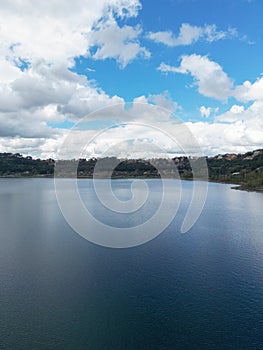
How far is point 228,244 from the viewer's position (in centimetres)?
1609

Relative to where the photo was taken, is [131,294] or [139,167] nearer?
[131,294]

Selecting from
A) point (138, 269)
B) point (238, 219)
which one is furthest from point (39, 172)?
point (138, 269)

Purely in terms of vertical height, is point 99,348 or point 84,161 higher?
point 84,161

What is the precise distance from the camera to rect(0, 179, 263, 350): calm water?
785cm

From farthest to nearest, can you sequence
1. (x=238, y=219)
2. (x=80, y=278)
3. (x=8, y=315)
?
(x=238, y=219), (x=80, y=278), (x=8, y=315)

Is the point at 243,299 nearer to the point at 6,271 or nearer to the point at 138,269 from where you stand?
the point at 138,269

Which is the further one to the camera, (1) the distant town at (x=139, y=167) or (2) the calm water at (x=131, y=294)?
(1) the distant town at (x=139, y=167)

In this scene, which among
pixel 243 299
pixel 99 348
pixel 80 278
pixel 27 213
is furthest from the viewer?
pixel 27 213

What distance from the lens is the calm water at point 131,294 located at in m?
7.85

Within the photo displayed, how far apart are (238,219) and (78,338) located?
18141mm

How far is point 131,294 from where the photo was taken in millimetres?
10039

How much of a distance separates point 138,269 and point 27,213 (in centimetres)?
1545

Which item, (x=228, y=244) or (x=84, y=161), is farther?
(x=84, y=161)

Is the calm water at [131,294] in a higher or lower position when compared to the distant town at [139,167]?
lower
